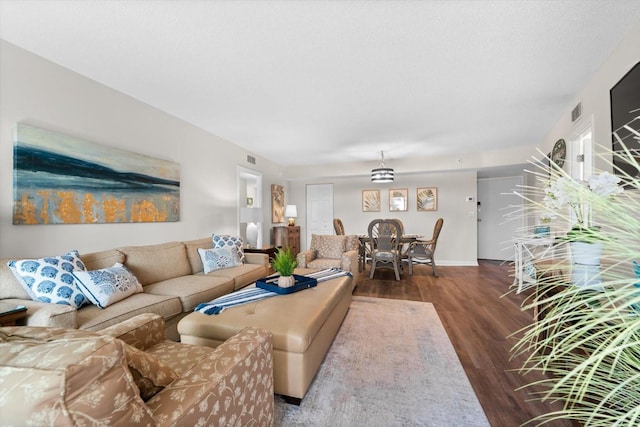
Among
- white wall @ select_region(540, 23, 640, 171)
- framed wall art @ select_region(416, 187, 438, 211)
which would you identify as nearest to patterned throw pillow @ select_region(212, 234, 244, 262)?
white wall @ select_region(540, 23, 640, 171)

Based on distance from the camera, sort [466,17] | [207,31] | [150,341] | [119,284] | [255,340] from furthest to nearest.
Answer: [119,284]
[207,31]
[466,17]
[150,341]
[255,340]

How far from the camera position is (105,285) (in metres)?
2.03

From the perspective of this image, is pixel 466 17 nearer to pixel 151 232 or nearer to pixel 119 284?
pixel 119 284

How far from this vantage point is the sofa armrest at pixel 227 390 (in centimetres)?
85

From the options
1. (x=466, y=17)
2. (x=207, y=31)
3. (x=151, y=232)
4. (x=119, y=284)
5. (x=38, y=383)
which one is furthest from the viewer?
(x=151, y=232)

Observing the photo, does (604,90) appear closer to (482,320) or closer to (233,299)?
(482,320)

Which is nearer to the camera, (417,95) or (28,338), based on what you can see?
(28,338)

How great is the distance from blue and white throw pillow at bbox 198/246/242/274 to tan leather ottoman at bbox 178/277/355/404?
1.39 m

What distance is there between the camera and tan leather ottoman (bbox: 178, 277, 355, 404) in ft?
5.25

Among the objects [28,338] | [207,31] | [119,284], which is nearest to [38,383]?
[28,338]

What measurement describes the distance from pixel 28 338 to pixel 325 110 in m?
3.20

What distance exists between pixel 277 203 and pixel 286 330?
504cm

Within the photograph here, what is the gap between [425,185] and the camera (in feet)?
20.8

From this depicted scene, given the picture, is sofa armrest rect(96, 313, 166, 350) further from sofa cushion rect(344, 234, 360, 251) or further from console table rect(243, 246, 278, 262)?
sofa cushion rect(344, 234, 360, 251)
